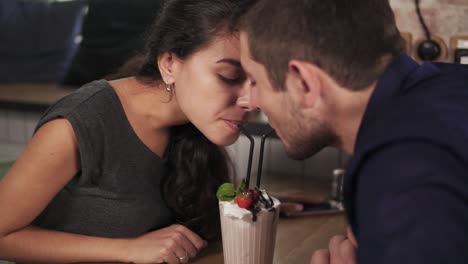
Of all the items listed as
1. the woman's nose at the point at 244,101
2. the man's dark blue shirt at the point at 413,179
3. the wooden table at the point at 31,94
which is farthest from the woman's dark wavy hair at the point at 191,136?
the wooden table at the point at 31,94

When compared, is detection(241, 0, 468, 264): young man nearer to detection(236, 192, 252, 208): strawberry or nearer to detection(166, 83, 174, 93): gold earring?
detection(236, 192, 252, 208): strawberry

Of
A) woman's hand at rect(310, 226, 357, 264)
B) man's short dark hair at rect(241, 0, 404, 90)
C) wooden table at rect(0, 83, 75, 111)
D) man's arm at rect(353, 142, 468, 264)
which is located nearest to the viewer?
man's arm at rect(353, 142, 468, 264)

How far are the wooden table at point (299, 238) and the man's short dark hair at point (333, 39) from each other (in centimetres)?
46

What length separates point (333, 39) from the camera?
0.80 meters

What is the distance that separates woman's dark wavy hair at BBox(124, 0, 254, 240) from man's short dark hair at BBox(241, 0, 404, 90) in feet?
1.10

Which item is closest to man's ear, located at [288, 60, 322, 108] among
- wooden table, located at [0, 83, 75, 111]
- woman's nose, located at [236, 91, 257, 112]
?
woman's nose, located at [236, 91, 257, 112]

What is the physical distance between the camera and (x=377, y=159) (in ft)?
2.09

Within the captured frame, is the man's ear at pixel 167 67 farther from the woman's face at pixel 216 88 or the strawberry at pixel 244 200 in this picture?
the strawberry at pixel 244 200

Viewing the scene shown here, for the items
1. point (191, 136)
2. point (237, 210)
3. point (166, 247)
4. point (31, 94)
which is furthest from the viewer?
point (31, 94)

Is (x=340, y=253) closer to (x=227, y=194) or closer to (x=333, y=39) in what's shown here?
(x=227, y=194)

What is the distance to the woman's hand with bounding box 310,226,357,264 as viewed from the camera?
902 millimetres

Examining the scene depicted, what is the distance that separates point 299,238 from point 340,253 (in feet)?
1.14

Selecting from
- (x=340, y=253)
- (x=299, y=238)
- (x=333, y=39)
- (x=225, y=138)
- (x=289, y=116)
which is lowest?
(x=299, y=238)

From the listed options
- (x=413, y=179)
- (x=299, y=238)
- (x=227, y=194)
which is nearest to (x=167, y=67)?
(x=227, y=194)
